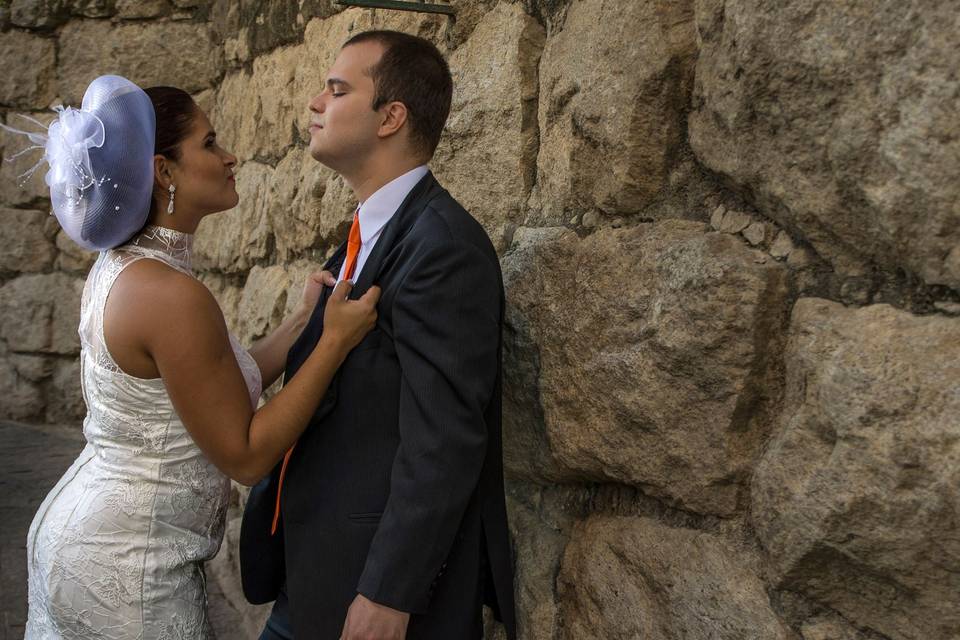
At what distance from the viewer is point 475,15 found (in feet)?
6.31

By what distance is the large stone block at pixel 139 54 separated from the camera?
3.91 meters

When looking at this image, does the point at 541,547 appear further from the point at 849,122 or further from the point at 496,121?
the point at 849,122

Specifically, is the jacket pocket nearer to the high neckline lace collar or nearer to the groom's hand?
the groom's hand

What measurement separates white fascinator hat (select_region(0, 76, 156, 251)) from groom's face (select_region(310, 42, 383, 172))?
1.13 ft

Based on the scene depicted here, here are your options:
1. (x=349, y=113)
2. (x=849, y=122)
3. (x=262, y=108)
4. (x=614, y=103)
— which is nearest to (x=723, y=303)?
(x=849, y=122)

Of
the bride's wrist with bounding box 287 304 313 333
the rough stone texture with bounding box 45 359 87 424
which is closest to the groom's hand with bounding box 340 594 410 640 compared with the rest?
the bride's wrist with bounding box 287 304 313 333

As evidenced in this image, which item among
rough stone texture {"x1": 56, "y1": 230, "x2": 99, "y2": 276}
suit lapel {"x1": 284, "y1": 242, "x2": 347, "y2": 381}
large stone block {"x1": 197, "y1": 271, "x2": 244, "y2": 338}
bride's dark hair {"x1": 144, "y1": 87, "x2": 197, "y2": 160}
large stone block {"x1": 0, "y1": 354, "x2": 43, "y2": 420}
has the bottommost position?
large stone block {"x1": 0, "y1": 354, "x2": 43, "y2": 420}

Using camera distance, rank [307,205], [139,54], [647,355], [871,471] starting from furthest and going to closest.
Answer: [139,54] → [307,205] → [647,355] → [871,471]

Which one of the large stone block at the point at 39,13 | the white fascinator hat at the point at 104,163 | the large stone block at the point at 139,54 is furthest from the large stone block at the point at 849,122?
the large stone block at the point at 39,13

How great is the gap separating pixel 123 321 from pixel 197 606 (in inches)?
22.9

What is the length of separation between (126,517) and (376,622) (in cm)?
63

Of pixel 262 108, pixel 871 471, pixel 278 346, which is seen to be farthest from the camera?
pixel 262 108

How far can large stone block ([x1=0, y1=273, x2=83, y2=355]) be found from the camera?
4.16 m

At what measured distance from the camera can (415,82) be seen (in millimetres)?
1661
